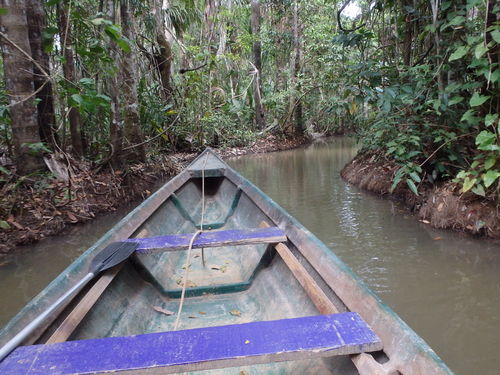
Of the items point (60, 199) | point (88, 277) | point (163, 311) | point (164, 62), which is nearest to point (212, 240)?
point (163, 311)

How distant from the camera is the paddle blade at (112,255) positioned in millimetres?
1924

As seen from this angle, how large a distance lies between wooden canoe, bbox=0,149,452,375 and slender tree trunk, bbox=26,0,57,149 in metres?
2.31

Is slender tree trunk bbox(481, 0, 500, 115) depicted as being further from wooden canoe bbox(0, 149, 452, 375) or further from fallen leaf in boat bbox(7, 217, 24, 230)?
fallen leaf in boat bbox(7, 217, 24, 230)

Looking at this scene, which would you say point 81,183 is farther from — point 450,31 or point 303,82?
point 303,82

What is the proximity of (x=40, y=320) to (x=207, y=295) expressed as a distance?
1.09m

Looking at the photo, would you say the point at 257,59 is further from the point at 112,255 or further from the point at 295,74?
the point at 112,255

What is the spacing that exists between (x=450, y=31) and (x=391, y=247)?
256cm

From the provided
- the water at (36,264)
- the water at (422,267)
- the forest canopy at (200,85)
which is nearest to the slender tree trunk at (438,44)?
the forest canopy at (200,85)

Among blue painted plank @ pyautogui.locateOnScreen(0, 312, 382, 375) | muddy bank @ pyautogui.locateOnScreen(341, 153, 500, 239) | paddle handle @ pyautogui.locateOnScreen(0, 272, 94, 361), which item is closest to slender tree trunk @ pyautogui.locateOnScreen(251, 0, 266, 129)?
muddy bank @ pyautogui.locateOnScreen(341, 153, 500, 239)

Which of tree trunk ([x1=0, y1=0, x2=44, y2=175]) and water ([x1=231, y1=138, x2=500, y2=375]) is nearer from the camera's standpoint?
water ([x1=231, y1=138, x2=500, y2=375])

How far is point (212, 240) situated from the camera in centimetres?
229

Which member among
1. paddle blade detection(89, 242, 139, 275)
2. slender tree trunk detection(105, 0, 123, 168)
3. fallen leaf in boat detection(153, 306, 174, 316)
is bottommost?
fallen leaf in boat detection(153, 306, 174, 316)

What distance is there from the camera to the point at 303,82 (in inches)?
498

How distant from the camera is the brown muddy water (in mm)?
2186
